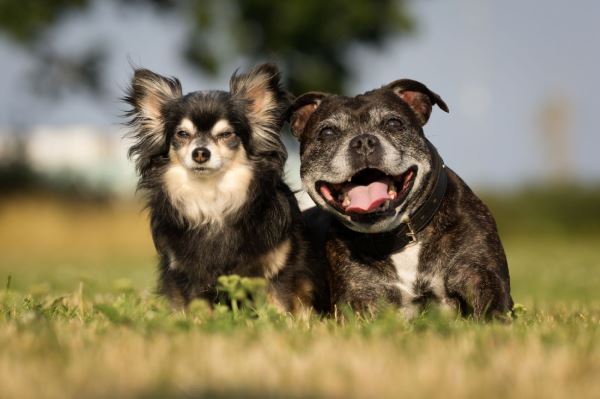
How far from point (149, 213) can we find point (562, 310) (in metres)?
2.80

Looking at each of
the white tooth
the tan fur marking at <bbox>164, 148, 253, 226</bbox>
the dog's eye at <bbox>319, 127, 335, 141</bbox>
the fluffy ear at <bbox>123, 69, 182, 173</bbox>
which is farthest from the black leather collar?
the fluffy ear at <bbox>123, 69, 182, 173</bbox>

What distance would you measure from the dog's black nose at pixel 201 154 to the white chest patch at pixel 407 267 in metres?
1.29

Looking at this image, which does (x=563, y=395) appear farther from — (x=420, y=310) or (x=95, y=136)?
(x=95, y=136)

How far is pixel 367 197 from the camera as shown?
520cm

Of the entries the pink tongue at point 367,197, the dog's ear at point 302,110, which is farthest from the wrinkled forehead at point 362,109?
the pink tongue at point 367,197

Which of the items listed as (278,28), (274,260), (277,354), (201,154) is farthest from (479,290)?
(278,28)

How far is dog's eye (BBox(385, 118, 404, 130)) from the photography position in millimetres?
5344

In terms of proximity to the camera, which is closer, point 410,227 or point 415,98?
point 410,227

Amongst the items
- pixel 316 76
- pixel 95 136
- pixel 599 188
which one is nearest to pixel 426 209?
pixel 316 76

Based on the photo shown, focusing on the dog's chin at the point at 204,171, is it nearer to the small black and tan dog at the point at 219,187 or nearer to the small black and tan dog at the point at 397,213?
the small black and tan dog at the point at 219,187

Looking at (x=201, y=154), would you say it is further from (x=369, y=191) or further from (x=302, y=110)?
(x=369, y=191)

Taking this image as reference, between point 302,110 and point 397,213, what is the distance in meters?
1.17

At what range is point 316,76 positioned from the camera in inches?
944

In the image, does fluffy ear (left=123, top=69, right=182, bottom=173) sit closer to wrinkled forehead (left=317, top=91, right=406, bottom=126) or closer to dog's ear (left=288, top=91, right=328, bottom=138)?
dog's ear (left=288, top=91, right=328, bottom=138)
